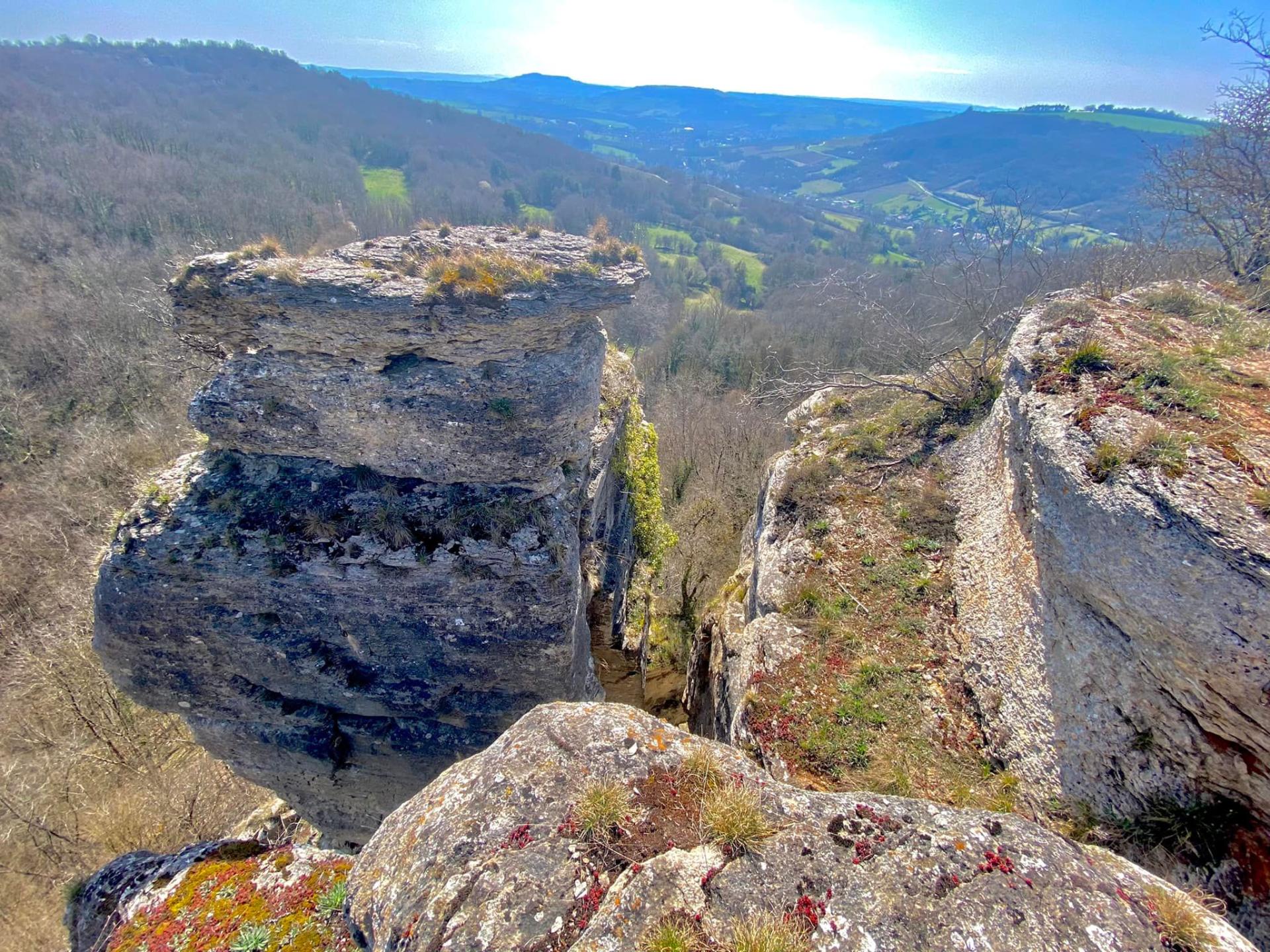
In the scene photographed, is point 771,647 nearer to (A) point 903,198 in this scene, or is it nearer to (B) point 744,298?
(B) point 744,298

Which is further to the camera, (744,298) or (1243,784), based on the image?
(744,298)

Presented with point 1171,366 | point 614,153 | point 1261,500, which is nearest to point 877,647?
point 1261,500

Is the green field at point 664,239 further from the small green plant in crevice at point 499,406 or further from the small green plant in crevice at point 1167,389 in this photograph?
the small green plant in crevice at point 1167,389

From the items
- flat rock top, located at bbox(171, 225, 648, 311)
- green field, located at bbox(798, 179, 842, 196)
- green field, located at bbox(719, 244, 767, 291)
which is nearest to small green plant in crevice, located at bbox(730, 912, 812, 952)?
flat rock top, located at bbox(171, 225, 648, 311)

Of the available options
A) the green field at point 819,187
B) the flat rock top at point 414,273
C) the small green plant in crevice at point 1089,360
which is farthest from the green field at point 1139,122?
the flat rock top at point 414,273

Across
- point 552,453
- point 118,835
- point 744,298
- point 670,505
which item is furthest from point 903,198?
point 118,835
